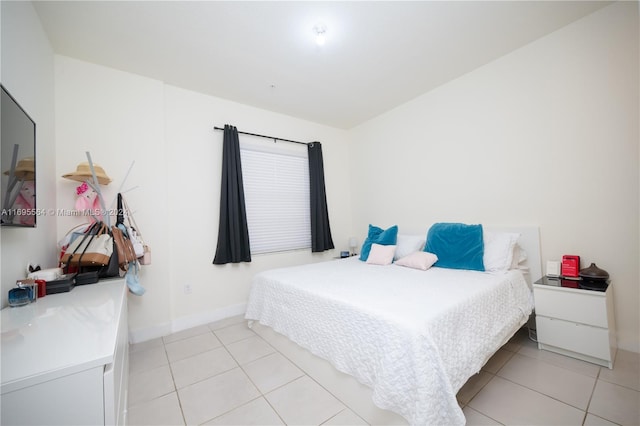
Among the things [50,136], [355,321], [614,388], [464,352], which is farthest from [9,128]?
[614,388]

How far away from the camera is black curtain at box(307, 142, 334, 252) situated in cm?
387

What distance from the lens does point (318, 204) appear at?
3.91 meters

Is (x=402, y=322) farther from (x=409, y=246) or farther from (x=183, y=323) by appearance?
(x=183, y=323)

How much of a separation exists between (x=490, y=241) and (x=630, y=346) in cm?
117

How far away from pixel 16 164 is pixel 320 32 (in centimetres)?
215

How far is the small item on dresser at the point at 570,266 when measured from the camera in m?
2.12

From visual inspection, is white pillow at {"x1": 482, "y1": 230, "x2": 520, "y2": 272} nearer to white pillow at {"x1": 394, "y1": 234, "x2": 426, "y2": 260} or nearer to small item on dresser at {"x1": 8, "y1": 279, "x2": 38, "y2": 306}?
white pillow at {"x1": 394, "y1": 234, "x2": 426, "y2": 260}

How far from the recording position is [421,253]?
2.64 m

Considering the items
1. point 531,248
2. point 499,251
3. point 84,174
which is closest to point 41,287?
point 84,174

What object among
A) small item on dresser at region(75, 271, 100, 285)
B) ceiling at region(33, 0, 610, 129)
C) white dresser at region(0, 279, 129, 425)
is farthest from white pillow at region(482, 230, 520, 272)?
small item on dresser at region(75, 271, 100, 285)

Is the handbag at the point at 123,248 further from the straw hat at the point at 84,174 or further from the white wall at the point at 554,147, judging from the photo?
the white wall at the point at 554,147

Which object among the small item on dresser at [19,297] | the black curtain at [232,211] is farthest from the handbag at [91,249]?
the black curtain at [232,211]

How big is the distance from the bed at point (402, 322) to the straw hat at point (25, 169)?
1.71 meters

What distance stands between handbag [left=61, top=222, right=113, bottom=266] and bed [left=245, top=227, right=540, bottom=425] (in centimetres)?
122
